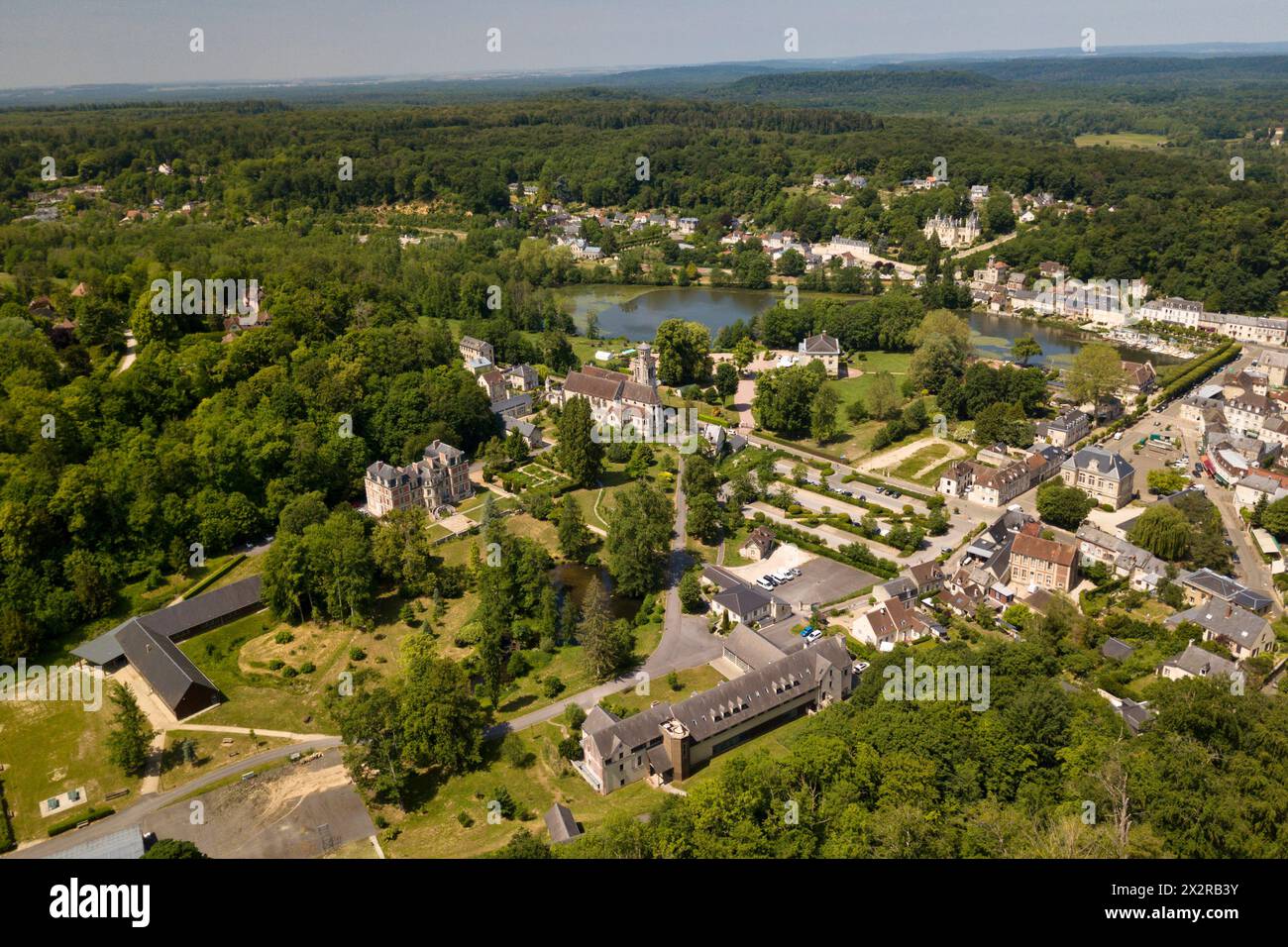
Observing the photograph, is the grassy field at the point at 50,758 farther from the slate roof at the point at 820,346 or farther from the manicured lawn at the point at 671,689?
the slate roof at the point at 820,346

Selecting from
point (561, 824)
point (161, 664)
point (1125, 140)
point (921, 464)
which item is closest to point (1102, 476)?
point (921, 464)

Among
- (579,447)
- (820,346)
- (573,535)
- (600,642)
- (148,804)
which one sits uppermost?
(820,346)

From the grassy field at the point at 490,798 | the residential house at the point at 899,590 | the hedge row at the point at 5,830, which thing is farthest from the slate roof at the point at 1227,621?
the hedge row at the point at 5,830

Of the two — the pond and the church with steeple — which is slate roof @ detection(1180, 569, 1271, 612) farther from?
the church with steeple

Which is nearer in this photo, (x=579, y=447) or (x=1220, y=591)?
(x=1220, y=591)

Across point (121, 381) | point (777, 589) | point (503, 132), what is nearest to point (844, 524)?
point (777, 589)
